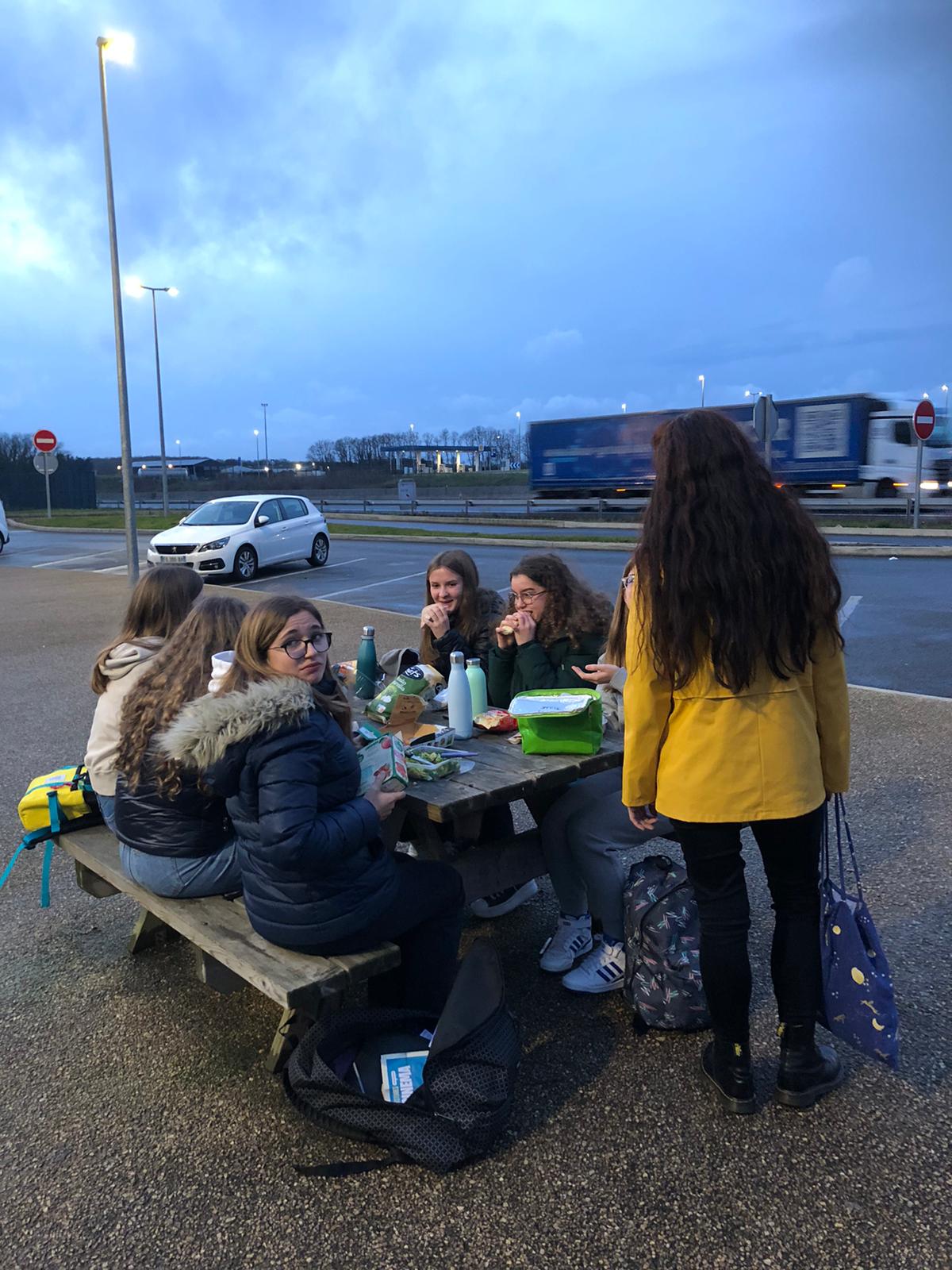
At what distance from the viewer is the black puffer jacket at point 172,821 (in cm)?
291

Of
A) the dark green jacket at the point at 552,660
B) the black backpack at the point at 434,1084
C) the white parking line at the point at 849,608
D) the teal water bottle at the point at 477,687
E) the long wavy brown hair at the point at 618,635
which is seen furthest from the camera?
the white parking line at the point at 849,608

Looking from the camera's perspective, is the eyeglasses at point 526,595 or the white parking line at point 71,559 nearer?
the eyeglasses at point 526,595

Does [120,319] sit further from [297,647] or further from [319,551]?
[297,647]

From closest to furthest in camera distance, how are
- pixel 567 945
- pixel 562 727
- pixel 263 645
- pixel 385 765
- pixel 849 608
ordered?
pixel 263 645 → pixel 385 765 → pixel 562 727 → pixel 567 945 → pixel 849 608

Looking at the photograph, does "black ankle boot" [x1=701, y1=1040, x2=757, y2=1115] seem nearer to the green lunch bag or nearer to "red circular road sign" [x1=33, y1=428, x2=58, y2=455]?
the green lunch bag

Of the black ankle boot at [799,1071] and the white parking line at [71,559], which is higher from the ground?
the black ankle boot at [799,1071]

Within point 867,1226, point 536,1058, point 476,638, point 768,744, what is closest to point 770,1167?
point 867,1226

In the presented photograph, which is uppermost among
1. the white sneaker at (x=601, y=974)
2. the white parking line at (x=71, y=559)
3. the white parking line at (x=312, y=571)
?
the white sneaker at (x=601, y=974)

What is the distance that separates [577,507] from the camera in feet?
111

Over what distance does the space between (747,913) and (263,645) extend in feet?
4.94

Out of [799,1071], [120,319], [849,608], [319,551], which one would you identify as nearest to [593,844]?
[799,1071]

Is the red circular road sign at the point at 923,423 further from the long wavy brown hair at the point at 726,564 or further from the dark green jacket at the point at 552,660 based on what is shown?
the long wavy brown hair at the point at 726,564

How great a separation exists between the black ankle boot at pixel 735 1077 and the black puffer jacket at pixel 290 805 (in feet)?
3.28

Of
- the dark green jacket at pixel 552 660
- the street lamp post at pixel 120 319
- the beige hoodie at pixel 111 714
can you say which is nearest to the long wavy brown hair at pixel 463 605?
the dark green jacket at pixel 552 660
